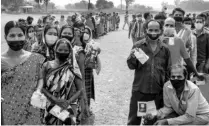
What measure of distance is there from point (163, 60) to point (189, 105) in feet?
2.18

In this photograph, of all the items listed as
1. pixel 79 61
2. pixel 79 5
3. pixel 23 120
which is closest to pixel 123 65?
pixel 79 61

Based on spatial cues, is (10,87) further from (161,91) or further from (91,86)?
(91,86)

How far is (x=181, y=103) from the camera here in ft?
12.6

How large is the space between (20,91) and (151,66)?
66.1 inches

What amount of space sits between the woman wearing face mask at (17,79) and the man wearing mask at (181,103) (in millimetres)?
1517

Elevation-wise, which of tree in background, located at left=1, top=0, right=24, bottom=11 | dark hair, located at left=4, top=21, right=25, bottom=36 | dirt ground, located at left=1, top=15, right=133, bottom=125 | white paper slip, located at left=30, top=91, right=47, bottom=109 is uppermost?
tree in background, located at left=1, top=0, right=24, bottom=11

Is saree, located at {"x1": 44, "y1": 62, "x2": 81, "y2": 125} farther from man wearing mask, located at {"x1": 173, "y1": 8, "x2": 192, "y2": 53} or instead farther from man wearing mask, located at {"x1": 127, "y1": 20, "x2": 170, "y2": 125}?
man wearing mask, located at {"x1": 173, "y1": 8, "x2": 192, "y2": 53}

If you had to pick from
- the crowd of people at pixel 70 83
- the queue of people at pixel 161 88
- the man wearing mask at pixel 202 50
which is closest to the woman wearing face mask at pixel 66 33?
the crowd of people at pixel 70 83

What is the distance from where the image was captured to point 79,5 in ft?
367

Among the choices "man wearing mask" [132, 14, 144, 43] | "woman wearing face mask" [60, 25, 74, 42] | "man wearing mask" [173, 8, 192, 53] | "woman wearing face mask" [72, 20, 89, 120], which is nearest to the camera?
"woman wearing face mask" [60, 25, 74, 42]

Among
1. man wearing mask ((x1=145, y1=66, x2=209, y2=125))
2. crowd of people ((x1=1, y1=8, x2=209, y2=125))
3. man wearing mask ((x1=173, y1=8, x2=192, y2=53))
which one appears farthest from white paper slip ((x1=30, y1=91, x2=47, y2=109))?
man wearing mask ((x1=173, y1=8, x2=192, y2=53))

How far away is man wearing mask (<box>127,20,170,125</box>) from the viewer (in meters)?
3.91

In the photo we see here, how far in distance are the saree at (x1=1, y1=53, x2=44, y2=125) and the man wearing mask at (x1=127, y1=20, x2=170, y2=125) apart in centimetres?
130

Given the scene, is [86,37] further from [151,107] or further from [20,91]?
[20,91]
